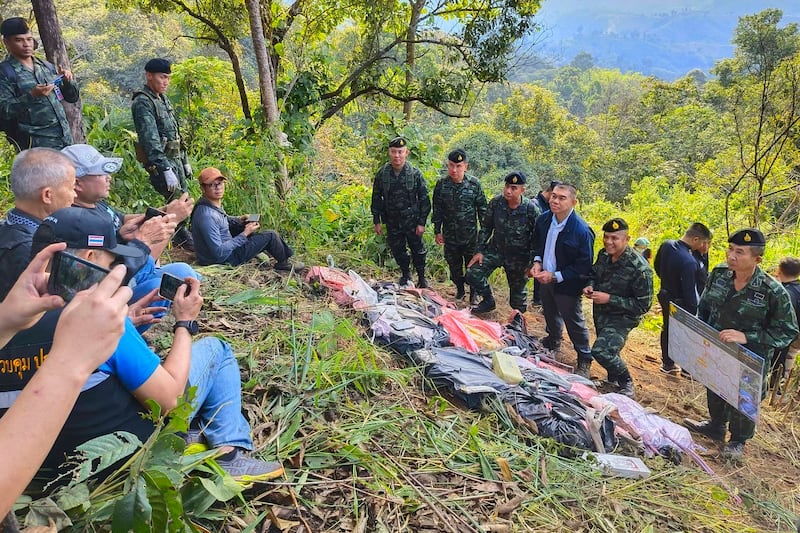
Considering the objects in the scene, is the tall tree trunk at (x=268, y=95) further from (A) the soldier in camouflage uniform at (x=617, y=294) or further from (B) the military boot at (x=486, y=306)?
(A) the soldier in camouflage uniform at (x=617, y=294)

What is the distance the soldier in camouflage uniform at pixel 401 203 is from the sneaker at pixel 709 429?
3006mm

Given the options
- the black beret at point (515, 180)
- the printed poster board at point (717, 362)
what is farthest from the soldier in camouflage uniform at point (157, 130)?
the printed poster board at point (717, 362)

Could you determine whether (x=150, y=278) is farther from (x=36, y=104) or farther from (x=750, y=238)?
(x=750, y=238)

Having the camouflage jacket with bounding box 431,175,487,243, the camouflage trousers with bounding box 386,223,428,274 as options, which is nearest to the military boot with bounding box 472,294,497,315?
the camouflage jacket with bounding box 431,175,487,243

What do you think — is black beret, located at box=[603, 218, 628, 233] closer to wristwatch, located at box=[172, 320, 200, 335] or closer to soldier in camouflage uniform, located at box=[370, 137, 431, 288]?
soldier in camouflage uniform, located at box=[370, 137, 431, 288]

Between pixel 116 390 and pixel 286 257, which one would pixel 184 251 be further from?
pixel 116 390

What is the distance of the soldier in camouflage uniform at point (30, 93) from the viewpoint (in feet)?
12.1

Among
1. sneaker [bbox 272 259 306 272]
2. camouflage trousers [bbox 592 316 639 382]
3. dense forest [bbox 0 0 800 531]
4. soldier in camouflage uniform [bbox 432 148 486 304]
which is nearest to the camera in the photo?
camouflage trousers [bbox 592 316 639 382]

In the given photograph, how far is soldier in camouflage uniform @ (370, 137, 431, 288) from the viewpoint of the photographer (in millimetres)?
5273

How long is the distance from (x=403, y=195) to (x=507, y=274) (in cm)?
144

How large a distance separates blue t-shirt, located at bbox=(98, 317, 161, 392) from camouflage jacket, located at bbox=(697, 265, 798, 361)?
3560mm

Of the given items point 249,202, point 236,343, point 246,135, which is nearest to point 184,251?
point 249,202

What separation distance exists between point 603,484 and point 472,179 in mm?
3468

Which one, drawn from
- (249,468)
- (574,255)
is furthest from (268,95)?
(249,468)
